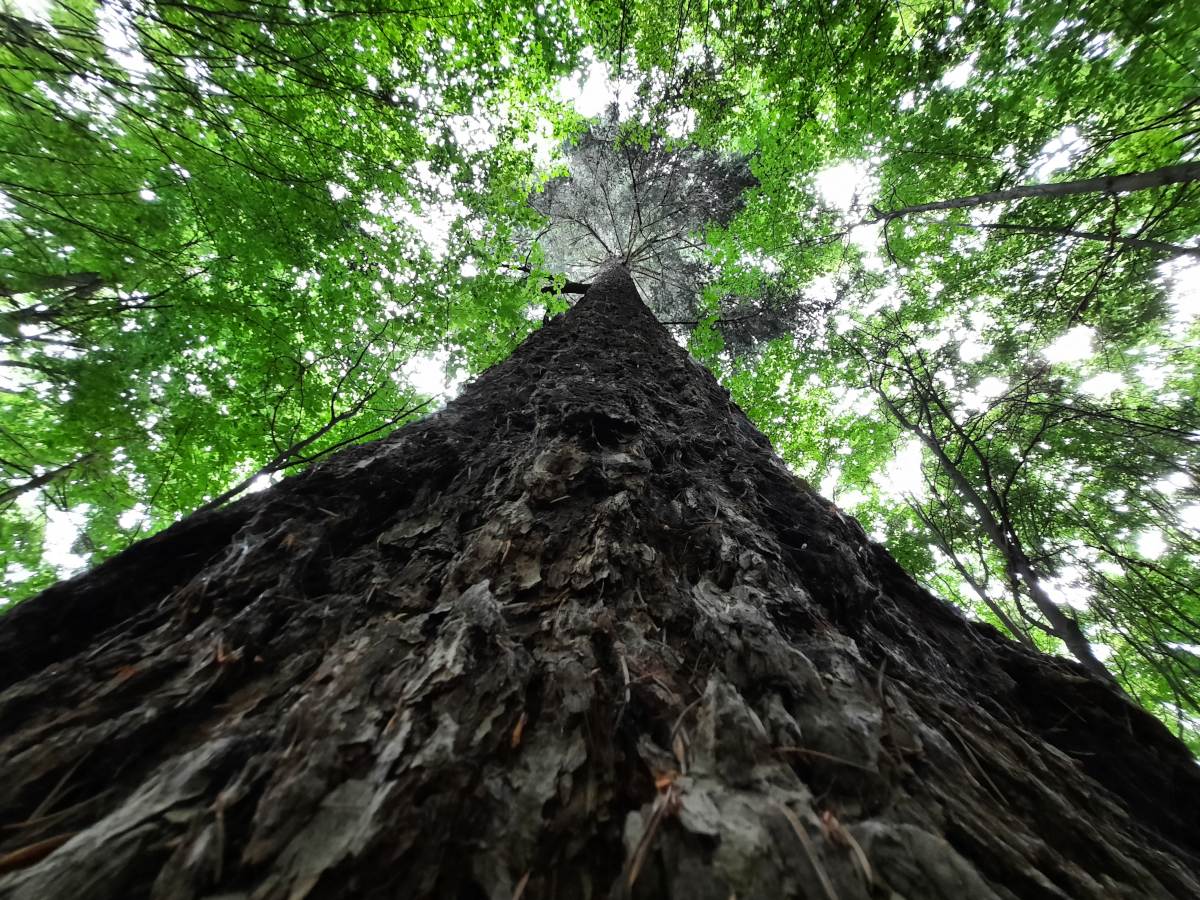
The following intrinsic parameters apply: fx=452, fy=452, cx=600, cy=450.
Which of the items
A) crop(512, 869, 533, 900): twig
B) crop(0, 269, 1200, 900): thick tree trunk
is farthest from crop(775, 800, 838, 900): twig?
crop(512, 869, 533, 900): twig

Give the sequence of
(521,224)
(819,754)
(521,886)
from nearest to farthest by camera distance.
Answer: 1. (521,886)
2. (819,754)
3. (521,224)

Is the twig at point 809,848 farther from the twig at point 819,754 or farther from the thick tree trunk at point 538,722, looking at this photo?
the twig at point 819,754

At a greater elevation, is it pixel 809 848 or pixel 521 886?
pixel 809 848

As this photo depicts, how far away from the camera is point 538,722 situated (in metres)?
1.05

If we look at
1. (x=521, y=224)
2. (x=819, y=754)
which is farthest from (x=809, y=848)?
(x=521, y=224)

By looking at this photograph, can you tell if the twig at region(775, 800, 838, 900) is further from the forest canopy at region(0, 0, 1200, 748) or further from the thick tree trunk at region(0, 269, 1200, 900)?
the forest canopy at region(0, 0, 1200, 748)

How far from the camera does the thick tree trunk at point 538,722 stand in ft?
2.60

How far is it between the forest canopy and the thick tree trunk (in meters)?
2.99

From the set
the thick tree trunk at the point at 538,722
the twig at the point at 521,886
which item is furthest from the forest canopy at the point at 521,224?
the twig at the point at 521,886

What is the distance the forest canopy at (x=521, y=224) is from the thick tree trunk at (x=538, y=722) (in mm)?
2990

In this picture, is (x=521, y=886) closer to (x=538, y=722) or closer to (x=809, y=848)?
(x=538, y=722)

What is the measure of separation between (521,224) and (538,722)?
6.06m

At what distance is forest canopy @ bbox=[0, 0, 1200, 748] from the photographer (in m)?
3.33

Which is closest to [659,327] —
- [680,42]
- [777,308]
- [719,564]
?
[719,564]
